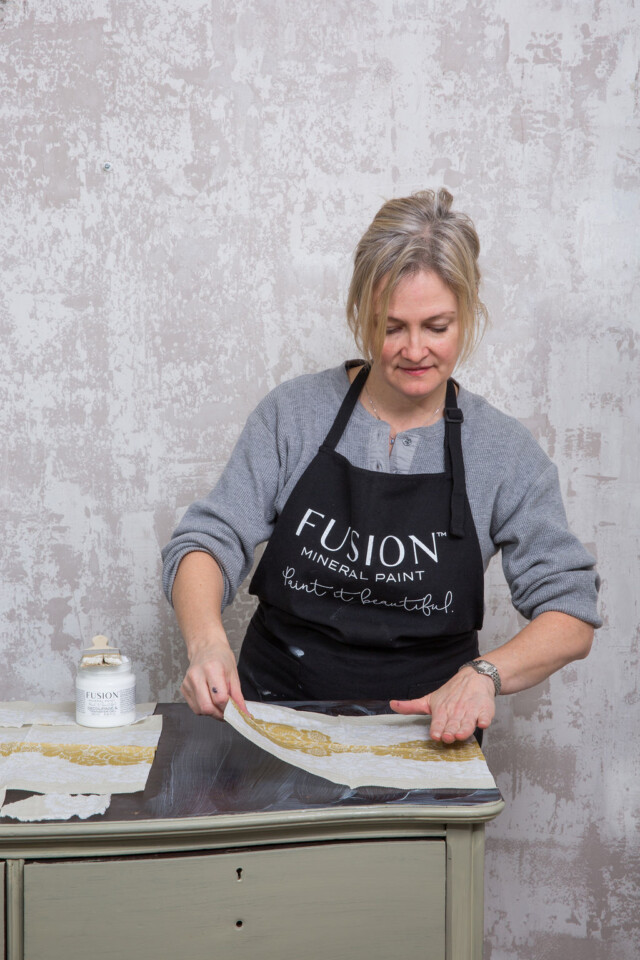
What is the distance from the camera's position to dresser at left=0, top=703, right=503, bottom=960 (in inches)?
40.1

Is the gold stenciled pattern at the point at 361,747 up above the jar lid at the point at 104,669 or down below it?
below

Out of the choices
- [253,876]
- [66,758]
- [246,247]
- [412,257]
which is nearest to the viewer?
[253,876]

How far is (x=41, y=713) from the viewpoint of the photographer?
4.70 ft

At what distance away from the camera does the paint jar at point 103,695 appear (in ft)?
4.45

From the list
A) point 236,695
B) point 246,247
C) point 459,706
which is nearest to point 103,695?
point 236,695

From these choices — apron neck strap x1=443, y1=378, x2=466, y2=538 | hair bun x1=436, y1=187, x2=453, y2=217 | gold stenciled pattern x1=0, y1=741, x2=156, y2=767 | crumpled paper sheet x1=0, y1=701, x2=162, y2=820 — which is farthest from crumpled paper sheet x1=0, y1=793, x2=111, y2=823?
hair bun x1=436, y1=187, x2=453, y2=217

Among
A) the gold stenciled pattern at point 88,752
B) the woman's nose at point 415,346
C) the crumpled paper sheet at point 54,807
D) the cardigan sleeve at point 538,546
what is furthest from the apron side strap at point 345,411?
the crumpled paper sheet at point 54,807

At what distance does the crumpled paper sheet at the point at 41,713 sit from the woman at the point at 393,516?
16 centimetres

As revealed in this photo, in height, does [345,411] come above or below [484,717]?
above

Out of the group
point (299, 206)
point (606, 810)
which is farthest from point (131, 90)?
point (606, 810)

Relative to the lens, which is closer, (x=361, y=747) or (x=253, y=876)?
(x=253, y=876)

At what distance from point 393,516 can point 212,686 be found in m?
0.49

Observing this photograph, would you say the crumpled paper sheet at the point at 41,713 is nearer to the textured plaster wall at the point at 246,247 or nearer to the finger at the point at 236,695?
the finger at the point at 236,695

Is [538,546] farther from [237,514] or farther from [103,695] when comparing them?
[103,695]
